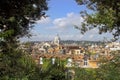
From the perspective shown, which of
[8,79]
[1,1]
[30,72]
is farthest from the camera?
[1,1]

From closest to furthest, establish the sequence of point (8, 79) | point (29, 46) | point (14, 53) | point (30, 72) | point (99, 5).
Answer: point (8, 79) < point (14, 53) < point (30, 72) < point (29, 46) < point (99, 5)

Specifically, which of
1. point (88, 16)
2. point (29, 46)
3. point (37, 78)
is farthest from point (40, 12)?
point (37, 78)

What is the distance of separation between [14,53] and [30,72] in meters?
0.81

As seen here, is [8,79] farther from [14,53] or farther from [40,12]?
[40,12]

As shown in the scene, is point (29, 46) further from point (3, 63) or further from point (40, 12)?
point (40, 12)

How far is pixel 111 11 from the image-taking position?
10.4m

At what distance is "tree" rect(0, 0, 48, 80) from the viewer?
6898mm

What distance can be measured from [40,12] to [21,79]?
5.77 metres

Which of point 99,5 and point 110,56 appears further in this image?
point 99,5

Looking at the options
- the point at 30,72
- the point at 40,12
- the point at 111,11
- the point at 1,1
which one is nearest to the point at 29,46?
the point at 30,72

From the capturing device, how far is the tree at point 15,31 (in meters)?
6.90

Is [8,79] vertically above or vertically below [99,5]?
below

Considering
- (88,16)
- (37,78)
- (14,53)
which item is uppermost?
(88,16)

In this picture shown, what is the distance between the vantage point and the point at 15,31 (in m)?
10.5
